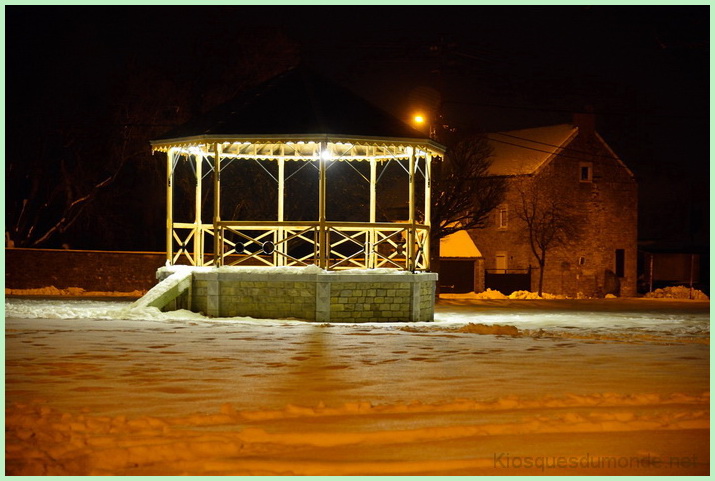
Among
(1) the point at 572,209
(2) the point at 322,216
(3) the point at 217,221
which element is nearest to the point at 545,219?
(1) the point at 572,209

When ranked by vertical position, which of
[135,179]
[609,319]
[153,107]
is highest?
[153,107]

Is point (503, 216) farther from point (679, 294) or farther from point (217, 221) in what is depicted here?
point (217, 221)

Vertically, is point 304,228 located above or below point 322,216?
below

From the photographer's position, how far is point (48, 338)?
49.5 feet

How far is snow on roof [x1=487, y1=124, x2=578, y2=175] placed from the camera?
1837 inches

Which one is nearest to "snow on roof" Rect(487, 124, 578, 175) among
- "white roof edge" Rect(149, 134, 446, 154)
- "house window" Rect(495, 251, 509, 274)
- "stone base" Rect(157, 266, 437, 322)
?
"house window" Rect(495, 251, 509, 274)

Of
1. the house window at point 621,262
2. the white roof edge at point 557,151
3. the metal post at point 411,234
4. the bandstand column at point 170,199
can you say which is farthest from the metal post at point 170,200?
the house window at point 621,262

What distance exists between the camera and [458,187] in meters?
33.9

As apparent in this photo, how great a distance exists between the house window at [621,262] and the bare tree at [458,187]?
15677 mm

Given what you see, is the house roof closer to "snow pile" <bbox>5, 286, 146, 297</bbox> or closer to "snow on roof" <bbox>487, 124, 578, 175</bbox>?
"snow pile" <bbox>5, 286, 146, 297</bbox>

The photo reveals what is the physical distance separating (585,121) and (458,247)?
9.21 m

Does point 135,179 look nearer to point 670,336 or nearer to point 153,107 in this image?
point 153,107

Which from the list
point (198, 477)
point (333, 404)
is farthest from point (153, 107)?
point (198, 477)

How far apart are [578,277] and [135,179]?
69.1ft
